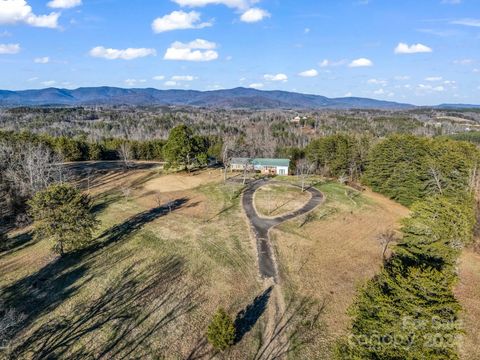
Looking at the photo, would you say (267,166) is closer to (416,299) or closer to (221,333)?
(221,333)

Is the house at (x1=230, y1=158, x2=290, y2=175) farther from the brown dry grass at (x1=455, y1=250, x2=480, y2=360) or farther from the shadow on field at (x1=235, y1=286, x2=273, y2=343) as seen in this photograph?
the shadow on field at (x1=235, y1=286, x2=273, y2=343)

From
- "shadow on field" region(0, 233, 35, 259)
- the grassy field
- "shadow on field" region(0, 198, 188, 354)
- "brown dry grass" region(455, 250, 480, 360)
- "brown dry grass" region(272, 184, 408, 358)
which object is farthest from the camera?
"shadow on field" region(0, 233, 35, 259)

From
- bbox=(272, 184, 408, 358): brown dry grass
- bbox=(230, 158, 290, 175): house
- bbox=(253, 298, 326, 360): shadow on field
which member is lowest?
bbox=(253, 298, 326, 360): shadow on field

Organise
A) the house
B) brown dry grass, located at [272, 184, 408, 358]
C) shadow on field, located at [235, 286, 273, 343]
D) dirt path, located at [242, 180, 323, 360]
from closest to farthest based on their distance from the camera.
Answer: dirt path, located at [242, 180, 323, 360] < shadow on field, located at [235, 286, 273, 343] < brown dry grass, located at [272, 184, 408, 358] < the house

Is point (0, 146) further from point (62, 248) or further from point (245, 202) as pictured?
point (245, 202)

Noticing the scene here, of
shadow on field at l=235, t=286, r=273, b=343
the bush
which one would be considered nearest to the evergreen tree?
shadow on field at l=235, t=286, r=273, b=343

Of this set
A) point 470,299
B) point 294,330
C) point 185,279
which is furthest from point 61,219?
point 470,299
